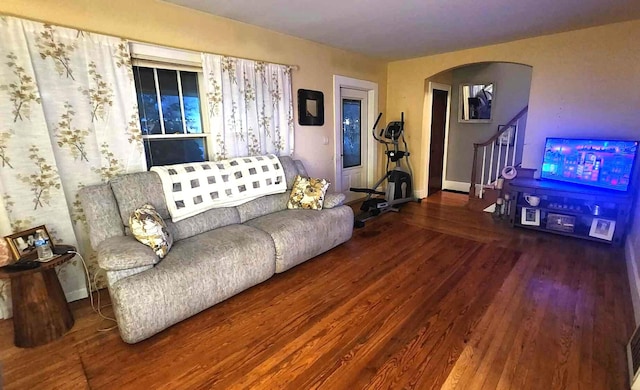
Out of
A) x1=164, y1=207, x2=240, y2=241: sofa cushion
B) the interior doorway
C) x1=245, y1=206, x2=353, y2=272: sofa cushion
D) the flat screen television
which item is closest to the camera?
x1=164, y1=207, x2=240, y2=241: sofa cushion

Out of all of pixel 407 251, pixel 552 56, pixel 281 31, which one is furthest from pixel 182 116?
pixel 552 56

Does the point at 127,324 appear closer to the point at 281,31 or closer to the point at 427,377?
the point at 427,377

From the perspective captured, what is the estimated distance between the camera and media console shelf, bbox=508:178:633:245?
3170 mm

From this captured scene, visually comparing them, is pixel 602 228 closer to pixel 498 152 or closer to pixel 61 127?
pixel 498 152

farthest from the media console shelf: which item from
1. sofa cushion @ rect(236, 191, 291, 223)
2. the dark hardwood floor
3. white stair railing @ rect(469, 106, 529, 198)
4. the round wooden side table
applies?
the round wooden side table

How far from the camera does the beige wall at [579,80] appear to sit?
3.31m

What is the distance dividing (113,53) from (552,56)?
483 cm

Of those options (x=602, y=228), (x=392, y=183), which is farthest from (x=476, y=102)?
(x=602, y=228)

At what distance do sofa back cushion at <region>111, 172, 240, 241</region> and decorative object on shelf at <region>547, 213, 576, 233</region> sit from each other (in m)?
3.86

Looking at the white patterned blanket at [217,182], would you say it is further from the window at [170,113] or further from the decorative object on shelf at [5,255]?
the decorative object on shelf at [5,255]

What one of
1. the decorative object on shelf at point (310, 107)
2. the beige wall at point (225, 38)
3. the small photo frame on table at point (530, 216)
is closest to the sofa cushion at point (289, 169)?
the beige wall at point (225, 38)

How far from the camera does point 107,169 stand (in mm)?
2455

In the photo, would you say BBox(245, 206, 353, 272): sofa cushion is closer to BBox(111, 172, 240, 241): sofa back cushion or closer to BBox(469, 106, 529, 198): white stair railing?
BBox(111, 172, 240, 241): sofa back cushion

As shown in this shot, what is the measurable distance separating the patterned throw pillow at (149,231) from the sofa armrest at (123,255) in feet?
0.16
